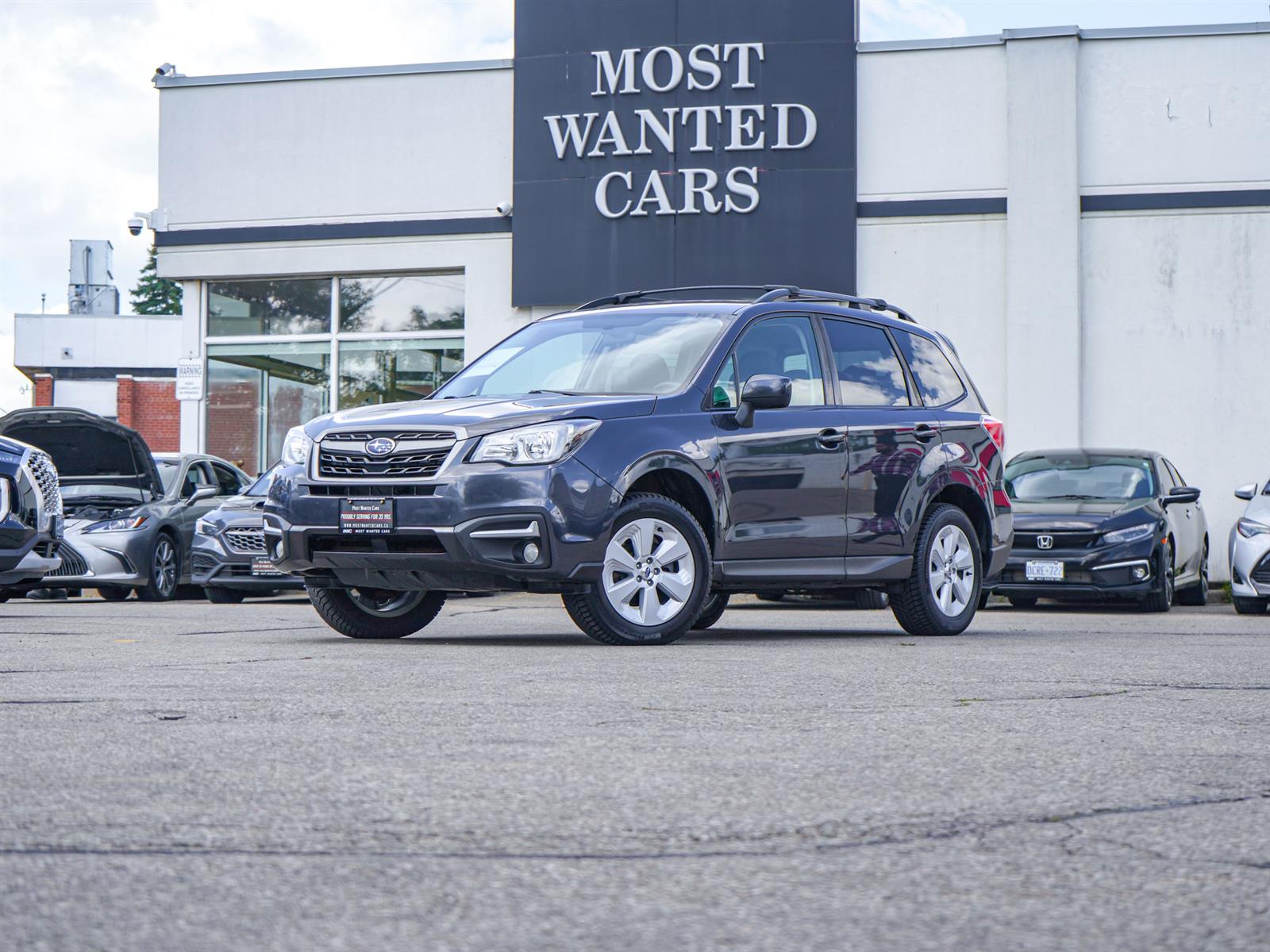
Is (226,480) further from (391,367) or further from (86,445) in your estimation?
(391,367)

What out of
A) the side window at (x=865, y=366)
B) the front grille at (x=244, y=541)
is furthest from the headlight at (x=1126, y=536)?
the front grille at (x=244, y=541)

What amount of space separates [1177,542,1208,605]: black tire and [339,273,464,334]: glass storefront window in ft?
31.8

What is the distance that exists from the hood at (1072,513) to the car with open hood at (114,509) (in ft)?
24.8

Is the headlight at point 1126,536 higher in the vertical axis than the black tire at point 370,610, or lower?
higher

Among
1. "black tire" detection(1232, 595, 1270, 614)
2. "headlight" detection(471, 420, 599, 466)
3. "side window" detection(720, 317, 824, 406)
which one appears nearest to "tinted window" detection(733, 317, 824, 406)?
"side window" detection(720, 317, 824, 406)

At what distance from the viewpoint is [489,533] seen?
27.2ft

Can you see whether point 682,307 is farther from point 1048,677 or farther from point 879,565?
point 1048,677

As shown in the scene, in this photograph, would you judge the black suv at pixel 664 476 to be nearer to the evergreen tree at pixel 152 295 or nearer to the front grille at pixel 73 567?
the front grille at pixel 73 567

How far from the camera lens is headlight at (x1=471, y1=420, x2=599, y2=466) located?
841 cm

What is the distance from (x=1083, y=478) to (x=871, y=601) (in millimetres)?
3047

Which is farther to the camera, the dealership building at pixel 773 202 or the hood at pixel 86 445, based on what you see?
the dealership building at pixel 773 202

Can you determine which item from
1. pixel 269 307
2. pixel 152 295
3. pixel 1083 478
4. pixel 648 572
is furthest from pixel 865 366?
pixel 152 295

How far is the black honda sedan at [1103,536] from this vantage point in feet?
48.7

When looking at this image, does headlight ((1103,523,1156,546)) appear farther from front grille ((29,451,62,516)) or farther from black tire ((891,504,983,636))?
front grille ((29,451,62,516))
